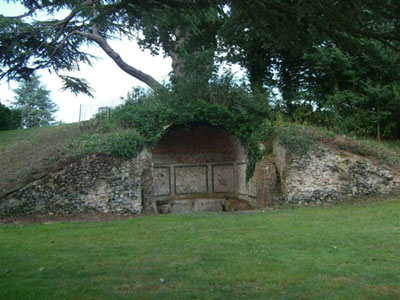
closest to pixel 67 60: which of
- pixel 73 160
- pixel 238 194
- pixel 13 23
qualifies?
pixel 13 23

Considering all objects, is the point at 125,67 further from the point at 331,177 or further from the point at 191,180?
the point at 331,177

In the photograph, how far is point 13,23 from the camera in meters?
11.3

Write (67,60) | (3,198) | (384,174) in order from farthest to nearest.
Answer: (384,174) < (3,198) < (67,60)

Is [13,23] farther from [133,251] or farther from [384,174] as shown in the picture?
[384,174]

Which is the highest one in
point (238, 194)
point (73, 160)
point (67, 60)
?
point (67, 60)

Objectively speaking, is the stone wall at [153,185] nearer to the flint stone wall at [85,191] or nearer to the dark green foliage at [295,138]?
the flint stone wall at [85,191]

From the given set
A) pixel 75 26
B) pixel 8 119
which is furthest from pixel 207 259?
pixel 8 119

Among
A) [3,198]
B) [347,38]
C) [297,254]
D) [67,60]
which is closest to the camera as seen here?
[347,38]

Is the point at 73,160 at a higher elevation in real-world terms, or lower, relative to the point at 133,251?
higher

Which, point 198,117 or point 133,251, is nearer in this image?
point 133,251

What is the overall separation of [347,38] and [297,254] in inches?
164

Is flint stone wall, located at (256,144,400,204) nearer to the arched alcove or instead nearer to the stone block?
the arched alcove

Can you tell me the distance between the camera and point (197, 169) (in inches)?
821

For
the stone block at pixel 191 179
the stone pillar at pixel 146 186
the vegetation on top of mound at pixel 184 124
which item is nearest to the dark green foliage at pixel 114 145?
the vegetation on top of mound at pixel 184 124
